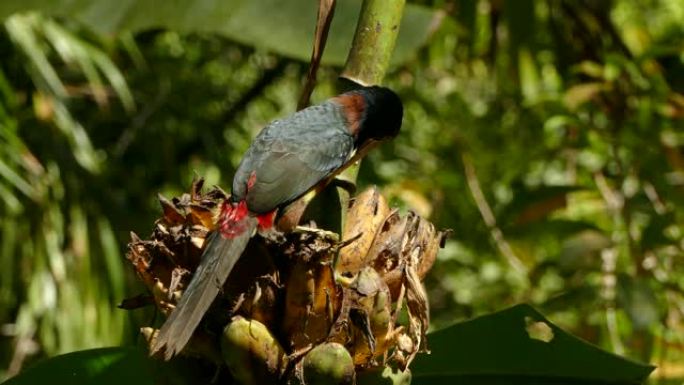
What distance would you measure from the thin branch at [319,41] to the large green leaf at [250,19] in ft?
2.06

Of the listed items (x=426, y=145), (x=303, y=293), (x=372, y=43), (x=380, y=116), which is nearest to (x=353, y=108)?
(x=380, y=116)

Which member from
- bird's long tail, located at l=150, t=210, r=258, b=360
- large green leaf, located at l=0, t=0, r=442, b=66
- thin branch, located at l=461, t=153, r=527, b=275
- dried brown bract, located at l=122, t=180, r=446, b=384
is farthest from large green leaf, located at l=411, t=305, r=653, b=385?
thin branch, located at l=461, t=153, r=527, b=275

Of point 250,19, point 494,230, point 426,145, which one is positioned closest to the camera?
point 250,19

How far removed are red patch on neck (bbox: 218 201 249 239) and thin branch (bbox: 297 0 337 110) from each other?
0.46 ft

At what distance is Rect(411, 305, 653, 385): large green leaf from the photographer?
1.28m

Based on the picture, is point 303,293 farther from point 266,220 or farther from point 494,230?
point 494,230

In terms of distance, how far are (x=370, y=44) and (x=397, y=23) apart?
0.13 ft

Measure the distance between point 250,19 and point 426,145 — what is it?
253 cm

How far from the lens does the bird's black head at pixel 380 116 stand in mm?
1163

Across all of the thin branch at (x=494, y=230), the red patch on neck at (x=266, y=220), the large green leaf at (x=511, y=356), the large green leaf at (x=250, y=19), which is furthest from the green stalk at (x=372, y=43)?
the thin branch at (x=494, y=230)

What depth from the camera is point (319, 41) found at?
1.04m

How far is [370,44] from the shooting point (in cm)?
105

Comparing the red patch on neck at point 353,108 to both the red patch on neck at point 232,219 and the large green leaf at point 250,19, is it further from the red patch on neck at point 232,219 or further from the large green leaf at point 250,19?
the large green leaf at point 250,19

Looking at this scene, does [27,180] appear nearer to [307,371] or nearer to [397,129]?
[397,129]
